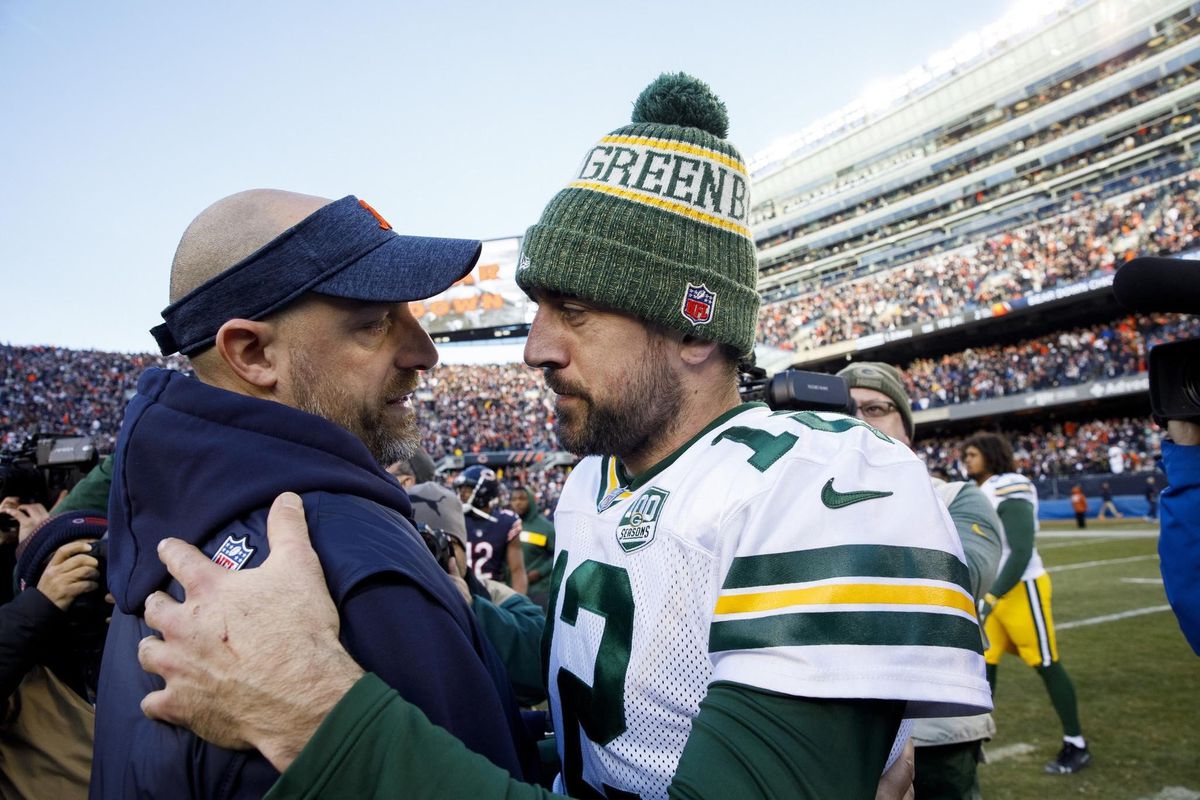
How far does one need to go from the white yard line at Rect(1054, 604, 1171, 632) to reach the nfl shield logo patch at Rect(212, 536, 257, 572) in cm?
963

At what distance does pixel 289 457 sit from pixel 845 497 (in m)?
0.92

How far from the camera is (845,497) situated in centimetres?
126

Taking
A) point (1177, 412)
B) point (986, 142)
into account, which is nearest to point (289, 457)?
point (1177, 412)

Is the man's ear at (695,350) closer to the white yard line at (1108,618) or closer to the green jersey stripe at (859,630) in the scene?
the green jersey stripe at (859,630)

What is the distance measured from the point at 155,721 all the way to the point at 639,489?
1004 millimetres

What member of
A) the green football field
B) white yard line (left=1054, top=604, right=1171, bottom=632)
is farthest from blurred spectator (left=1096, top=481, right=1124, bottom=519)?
white yard line (left=1054, top=604, right=1171, bottom=632)

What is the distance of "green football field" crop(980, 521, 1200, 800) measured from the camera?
4477mm

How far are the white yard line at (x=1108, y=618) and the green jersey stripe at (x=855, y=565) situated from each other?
29.4ft

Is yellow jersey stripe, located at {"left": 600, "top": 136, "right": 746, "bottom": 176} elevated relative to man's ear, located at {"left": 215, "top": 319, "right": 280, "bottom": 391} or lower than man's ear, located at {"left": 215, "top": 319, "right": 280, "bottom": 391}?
elevated

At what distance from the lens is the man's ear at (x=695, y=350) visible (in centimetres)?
182

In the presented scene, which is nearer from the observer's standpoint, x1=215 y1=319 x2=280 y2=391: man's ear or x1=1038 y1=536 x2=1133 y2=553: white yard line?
x1=215 y1=319 x2=280 y2=391: man's ear

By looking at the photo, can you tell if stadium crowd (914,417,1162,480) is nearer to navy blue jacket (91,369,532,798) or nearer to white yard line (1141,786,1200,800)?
white yard line (1141,786,1200,800)

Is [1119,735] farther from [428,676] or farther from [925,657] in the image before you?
[428,676]

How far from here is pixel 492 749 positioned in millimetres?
1128
